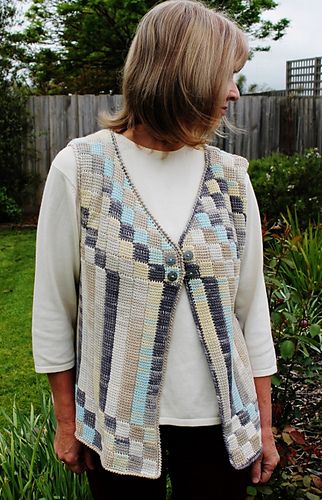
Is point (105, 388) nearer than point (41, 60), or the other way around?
point (105, 388)

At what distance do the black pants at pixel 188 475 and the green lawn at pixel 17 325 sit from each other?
2209 mm

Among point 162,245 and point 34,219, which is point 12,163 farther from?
Answer: point 162,245

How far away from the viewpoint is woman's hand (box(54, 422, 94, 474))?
72.0 inches

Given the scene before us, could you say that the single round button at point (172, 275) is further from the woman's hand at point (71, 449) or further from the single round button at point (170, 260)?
the woman's hand at point (71, 449)

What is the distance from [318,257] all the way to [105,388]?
3.71 meters

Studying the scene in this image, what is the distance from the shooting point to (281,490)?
105 inches

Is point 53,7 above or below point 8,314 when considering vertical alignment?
above

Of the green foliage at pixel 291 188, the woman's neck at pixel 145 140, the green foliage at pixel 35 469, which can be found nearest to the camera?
the woman's neck at pixel 145 140

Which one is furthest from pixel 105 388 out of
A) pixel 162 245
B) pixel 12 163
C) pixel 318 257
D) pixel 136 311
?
pixel 12 163

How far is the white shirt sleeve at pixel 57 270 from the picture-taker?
1669mm

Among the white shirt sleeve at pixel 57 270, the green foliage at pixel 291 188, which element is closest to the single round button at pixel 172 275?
the white shirt sleeve at pixel 57 270

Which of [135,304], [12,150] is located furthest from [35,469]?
[12,150]

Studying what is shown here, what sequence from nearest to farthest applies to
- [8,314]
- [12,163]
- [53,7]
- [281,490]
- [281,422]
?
[281,490] < [281,422] < [8,314] < [12,163] < [53,7]

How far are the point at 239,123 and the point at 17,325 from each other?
628cm
